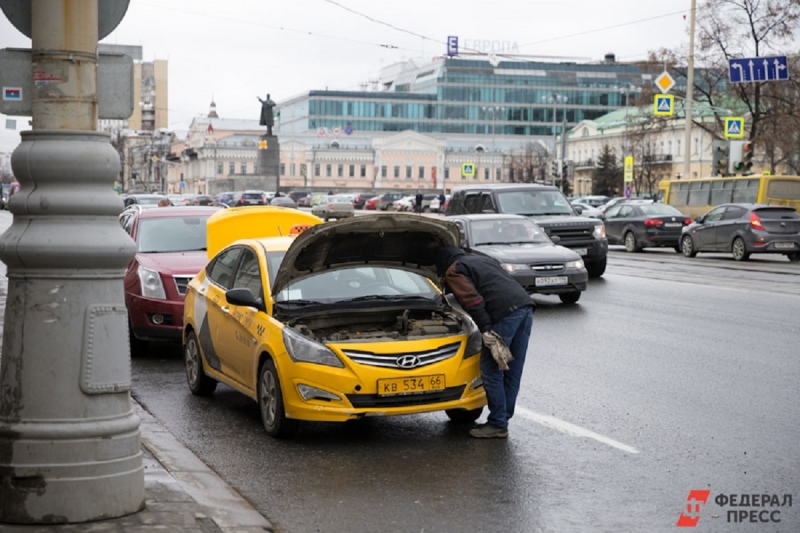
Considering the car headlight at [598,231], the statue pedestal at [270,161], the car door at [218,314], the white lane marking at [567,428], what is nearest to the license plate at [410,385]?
the white lane marking at [567,428]

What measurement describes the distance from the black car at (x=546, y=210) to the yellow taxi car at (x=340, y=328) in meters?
14.6

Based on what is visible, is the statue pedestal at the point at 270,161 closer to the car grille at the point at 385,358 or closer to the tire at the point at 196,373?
the tire at the point at 196,373

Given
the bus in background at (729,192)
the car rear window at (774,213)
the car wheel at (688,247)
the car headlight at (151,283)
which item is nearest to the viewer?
the car headlight at (151,283)

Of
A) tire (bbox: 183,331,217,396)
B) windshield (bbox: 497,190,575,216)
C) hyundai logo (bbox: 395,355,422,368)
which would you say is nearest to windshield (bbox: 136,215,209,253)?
tire (bbox: 183,331,217,396)

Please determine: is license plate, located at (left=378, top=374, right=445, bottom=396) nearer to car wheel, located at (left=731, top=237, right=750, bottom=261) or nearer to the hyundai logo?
the hyundai logo

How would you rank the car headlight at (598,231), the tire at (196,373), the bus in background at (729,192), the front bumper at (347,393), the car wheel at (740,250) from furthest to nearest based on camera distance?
the bus in background at (729,192) < the car wheel at (740,250) < the car headlight at (598,231) < the tire at (196,373) < the front bumper at (347,393)

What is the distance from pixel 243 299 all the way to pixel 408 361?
145 cm

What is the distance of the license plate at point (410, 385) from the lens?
8.35m

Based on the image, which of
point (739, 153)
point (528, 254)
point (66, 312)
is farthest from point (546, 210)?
point (739, 153)

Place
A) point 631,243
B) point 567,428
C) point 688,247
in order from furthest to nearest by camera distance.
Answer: point 631,243, point 688,247, point 567,428

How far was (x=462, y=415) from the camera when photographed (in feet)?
30.3

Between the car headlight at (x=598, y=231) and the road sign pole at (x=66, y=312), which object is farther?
the car headlight at (x=598, y=231)

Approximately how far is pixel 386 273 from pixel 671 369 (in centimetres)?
351

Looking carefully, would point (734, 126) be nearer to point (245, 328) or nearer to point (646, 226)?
point (646, 226)
